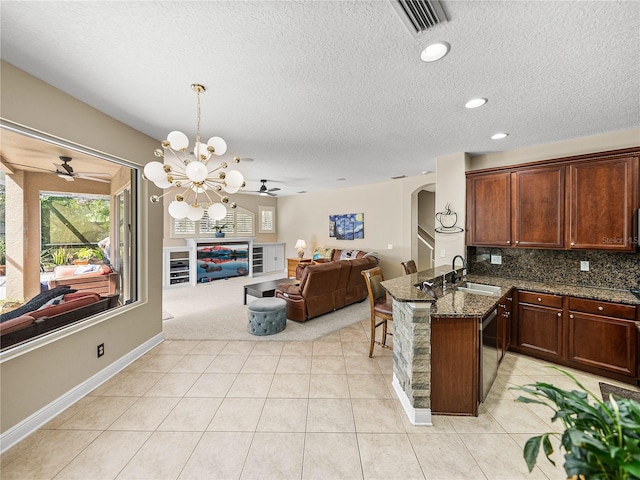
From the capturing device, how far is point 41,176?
2.11 metres

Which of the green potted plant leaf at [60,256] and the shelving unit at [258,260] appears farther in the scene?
the shelving unit at [258,260]

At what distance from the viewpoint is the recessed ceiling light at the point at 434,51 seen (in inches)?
63.4

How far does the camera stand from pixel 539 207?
3.05 m

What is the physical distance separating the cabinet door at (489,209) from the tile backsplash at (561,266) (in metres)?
0.35

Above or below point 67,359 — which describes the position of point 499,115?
above

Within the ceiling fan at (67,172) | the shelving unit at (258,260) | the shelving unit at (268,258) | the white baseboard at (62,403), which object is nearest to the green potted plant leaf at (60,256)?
the ceiling fan at (67,172)

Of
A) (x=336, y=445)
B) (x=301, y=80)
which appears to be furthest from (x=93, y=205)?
(x=336, y=445)

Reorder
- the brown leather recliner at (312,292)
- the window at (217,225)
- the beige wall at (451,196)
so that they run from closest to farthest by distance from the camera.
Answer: the beige wall at (451,196), the brown leather recliner at (312,292), the window at (217,225)

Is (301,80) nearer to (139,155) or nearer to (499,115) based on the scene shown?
(499,115)

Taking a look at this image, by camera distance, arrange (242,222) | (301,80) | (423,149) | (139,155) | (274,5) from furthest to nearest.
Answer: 1. (242,222)
2. (423,149)
3. (139,155)
4. (301,80)
5. (274,5)

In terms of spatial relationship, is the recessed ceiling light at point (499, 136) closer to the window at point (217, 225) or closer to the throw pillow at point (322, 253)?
the throw pillow at point (322, 253)

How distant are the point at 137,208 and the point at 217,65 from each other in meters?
2.10

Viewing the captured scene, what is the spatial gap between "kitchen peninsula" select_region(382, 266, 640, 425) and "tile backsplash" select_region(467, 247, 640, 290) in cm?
17

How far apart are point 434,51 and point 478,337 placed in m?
2.10
